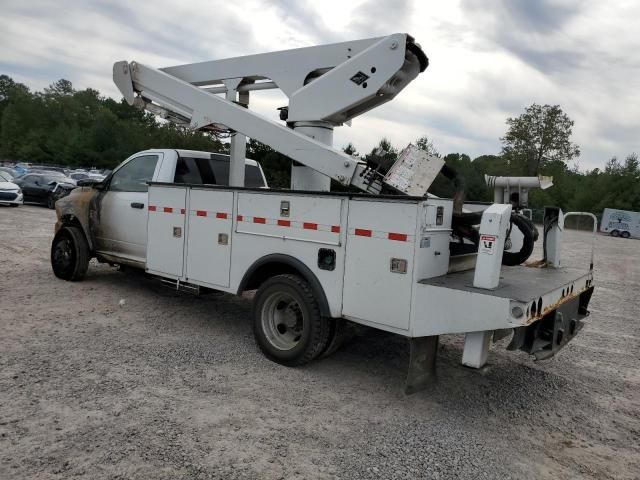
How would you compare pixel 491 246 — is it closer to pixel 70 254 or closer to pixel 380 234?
pixel 380 234

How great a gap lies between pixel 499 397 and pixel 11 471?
388 centimetres

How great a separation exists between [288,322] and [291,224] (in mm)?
1004

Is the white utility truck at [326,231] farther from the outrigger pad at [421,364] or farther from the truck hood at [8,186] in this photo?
the truck hood at [8,186]

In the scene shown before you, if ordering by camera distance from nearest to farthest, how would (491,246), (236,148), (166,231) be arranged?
(491,246) → (166,231) → (236,148)

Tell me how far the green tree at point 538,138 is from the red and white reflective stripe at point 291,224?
5831 cm

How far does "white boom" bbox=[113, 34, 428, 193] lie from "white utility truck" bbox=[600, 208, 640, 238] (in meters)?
41.7

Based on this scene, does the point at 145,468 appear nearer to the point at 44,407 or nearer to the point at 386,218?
the point at 44,407

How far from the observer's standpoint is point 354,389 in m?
4.68

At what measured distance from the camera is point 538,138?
59969mm

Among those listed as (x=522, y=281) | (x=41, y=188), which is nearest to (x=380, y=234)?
(x=522, y=281)

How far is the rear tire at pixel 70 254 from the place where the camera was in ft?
25.8

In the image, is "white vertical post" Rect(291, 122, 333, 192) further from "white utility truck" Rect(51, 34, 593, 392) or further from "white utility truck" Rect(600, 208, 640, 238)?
"white utility truck" Rect(600, 208, 640, 238)

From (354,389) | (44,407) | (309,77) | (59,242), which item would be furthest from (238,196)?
(59,242)

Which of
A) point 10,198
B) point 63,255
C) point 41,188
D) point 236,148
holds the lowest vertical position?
point 63,255
